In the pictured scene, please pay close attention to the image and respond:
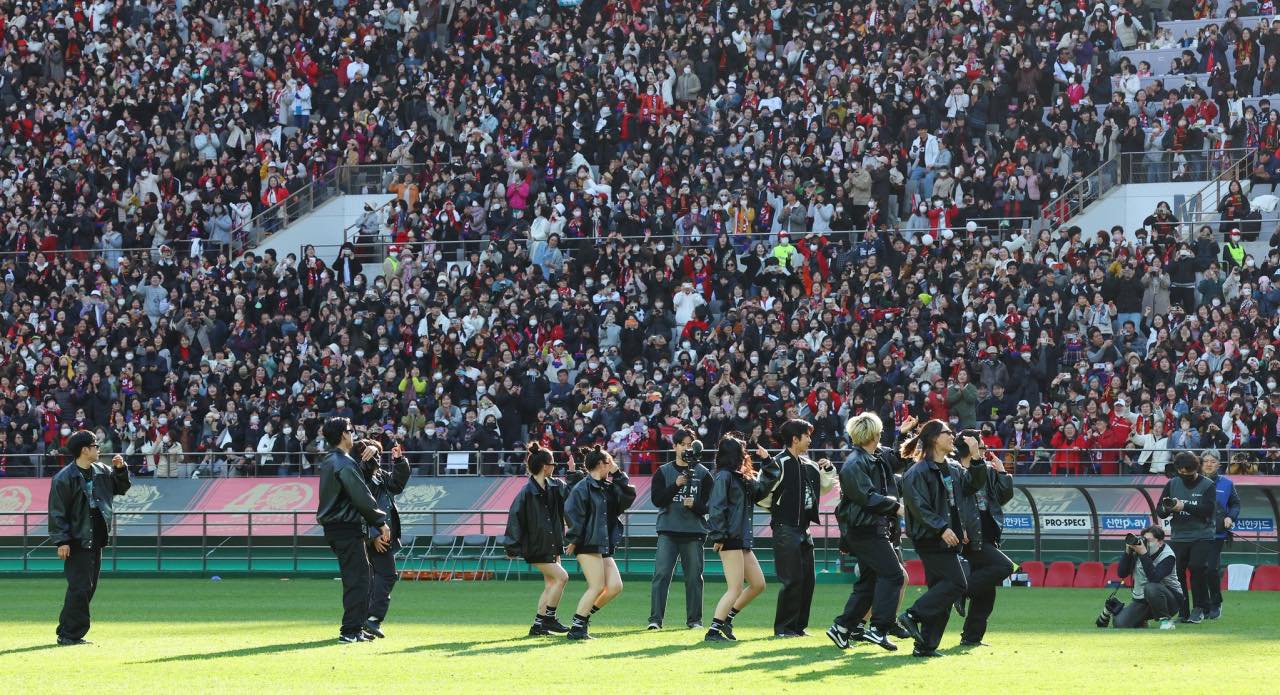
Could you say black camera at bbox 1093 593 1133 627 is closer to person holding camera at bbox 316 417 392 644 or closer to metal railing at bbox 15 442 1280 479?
person holding camera at bbox 316 417 392 644

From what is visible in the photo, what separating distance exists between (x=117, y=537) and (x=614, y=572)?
52.9 ft

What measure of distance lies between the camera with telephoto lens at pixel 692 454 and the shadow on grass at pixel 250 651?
10.7ft

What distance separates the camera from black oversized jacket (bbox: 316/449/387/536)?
49.3 feet

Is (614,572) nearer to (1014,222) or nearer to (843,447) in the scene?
(843,447)

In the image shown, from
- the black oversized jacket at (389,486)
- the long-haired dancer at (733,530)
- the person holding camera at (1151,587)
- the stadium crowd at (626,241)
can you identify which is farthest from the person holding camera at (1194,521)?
the stadium crowd at (626,241)

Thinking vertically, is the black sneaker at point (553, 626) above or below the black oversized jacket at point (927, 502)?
below

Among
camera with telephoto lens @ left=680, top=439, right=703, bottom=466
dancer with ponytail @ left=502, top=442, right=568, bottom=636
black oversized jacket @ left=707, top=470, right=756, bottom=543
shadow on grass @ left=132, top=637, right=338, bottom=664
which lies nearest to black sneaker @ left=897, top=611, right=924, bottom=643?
black oversized jacket @ left=707, top=470, right=756, bottom=543

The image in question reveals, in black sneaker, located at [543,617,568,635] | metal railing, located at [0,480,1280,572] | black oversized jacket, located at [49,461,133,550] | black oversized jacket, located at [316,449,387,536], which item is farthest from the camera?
metal railing, located at [0,480,1280,572]

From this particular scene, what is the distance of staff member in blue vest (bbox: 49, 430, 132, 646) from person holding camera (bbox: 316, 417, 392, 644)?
165cm

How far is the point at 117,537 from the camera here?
30500mm

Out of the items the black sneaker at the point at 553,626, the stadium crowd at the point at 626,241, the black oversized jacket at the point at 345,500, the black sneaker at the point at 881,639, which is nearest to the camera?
the black sneaker at the point at 881,639

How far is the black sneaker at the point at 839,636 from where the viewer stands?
1450 centimetres

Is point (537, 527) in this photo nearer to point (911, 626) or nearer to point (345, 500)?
point (345, 500)

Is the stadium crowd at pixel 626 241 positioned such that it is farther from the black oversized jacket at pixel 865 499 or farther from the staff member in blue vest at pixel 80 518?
the staff member in blue vest at pixel 80 518
